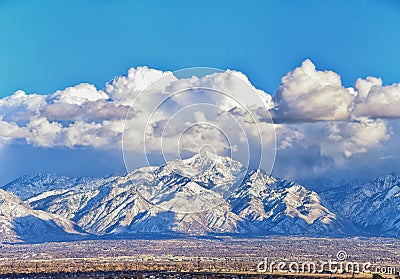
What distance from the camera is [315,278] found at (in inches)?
7269

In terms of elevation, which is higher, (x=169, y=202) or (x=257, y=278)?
(x=169, y=202)

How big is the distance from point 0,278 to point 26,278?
6465mm

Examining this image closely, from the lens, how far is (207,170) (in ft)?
330

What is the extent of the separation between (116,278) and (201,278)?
66.7 feet

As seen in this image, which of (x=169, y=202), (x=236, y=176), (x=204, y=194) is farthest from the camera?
(x=169, y=202)

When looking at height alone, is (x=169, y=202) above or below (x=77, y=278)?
above

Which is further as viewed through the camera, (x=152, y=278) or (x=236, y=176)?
(x=152, y=278)

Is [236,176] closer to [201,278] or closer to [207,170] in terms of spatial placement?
[207,170]

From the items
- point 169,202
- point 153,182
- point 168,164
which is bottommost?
point 168,164

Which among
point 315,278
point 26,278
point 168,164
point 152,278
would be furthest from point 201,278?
point 168,164

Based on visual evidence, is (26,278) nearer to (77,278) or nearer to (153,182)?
(77,278)

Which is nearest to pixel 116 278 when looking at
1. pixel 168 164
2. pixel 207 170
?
pixel 207 170

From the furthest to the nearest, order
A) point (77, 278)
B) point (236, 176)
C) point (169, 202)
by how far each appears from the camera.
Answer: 1. point (77, 278)
2. point (169, 202)
3. point (236, 176)

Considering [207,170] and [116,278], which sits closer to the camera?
[207,170]
